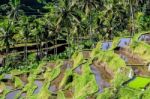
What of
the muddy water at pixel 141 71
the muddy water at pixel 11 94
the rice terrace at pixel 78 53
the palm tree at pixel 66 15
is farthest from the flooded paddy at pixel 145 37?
the palm tree at pixel 66 15

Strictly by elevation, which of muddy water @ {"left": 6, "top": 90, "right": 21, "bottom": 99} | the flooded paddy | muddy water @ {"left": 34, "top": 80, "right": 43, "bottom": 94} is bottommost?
muddy water @ {"left": 6, "top": 90, "right": 21, "bottom": 99}

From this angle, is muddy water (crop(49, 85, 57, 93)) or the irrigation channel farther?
muddy water (crop(49, 85, 57, 93))

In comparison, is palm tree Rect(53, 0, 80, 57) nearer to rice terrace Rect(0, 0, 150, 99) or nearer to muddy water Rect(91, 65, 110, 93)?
rice terrace Rect(0, 0, 150, 99)

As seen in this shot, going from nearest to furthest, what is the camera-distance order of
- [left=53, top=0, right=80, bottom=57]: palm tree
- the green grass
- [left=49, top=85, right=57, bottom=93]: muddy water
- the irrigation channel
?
the green grass → the irrigation channel → [left=49, top=85, right=57, bottom=93]: muddy water → [left=53, top=0, right=80, bottom=57]: palm tree

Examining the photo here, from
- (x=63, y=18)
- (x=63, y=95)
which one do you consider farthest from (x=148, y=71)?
(x=63, y=18)

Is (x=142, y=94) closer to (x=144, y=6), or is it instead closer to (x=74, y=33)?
(x=74, y=33)

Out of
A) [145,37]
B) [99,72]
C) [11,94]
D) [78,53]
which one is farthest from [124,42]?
[11,94]

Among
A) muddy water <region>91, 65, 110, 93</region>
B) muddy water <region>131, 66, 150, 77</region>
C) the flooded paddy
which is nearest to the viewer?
muddy water <region>91, 65, 110, 93</region>

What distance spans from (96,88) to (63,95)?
484 cm

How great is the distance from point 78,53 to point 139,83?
24.0m

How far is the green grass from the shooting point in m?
29.6

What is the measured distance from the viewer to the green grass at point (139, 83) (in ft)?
97.1

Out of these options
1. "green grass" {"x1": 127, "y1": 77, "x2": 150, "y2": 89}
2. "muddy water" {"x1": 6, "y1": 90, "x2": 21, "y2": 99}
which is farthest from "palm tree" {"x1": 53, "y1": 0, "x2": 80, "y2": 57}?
"green grass" {"x1": 127, "y1": 77, "x2": 150, "y2": 89}

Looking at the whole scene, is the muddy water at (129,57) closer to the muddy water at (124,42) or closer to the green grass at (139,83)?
the muddy water at (124,42)
